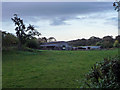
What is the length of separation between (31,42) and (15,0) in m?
13.3

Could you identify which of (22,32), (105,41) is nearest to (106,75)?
(105,41)

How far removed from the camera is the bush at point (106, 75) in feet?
4.69

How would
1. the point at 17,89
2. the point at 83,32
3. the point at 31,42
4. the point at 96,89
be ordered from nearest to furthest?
the point at 96,89, the point at 17,89, the point at 83,32, the point at 31,42

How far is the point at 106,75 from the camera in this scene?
5.50 ft

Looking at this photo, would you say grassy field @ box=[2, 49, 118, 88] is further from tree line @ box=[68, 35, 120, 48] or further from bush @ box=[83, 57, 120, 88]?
tree line @ box=[68, 35, 120, 48]

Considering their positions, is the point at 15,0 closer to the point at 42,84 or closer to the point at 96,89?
the point at 42,84

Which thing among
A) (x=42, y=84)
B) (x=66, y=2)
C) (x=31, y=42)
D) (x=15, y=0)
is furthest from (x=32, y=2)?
(x=31, y=42)

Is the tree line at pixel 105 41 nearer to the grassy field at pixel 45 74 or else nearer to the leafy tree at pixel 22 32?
the grassy field at pixel 45 74

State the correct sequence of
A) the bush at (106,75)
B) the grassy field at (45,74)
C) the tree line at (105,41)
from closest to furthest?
1. the bush at (106,75)
2. the tree line at (105,41)
3. the grassy field at (45,74)

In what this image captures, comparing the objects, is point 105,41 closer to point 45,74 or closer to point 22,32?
point 45,74

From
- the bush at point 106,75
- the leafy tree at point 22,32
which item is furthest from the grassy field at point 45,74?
the leafy tree at point 22,32

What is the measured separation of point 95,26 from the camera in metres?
4.14

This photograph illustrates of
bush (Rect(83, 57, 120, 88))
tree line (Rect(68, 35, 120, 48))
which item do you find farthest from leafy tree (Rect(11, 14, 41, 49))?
bush (Rect(83, 57, 120, 88))

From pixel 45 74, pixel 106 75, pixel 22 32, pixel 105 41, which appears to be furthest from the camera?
pixel 22 32
